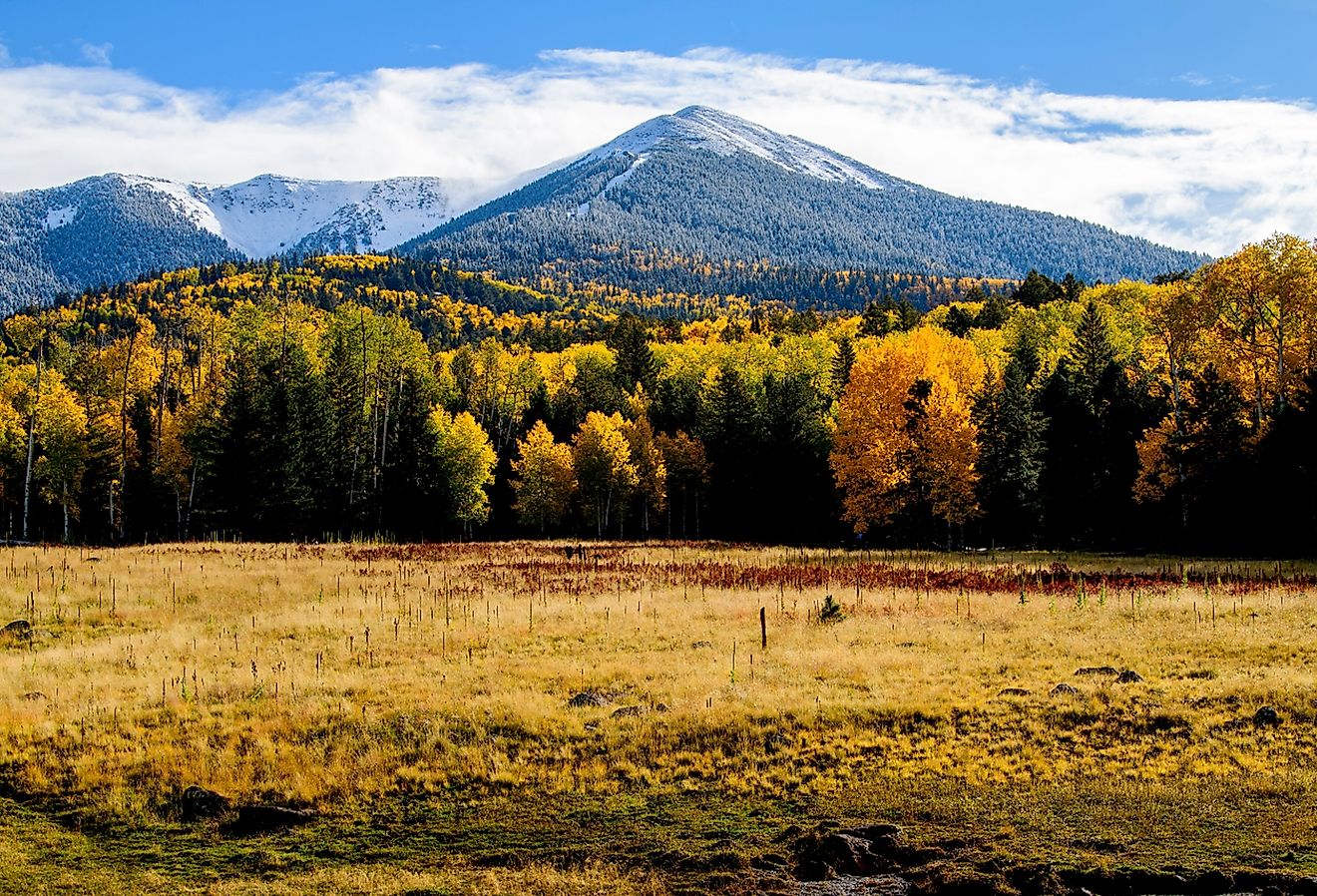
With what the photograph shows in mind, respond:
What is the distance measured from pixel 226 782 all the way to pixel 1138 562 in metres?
41.7

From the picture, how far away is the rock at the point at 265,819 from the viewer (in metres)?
14.8

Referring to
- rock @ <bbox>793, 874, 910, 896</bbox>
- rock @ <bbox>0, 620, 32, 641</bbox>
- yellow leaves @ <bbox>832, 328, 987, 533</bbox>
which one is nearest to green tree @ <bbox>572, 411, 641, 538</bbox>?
yellow leaves @ <bbox>832, 328, 987, 533</bbox>

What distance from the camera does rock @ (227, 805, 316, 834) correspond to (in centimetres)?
1477

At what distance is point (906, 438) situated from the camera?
54.8 m

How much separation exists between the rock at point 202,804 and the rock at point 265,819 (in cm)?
60

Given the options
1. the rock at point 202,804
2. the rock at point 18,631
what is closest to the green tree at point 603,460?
the rock at point 18,631

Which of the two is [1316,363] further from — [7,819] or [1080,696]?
[7,819]

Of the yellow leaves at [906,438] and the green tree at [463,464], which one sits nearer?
the yellow leaves at [906,438]

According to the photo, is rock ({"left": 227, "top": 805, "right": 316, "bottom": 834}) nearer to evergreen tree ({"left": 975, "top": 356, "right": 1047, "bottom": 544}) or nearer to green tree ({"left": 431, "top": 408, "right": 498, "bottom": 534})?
evergreen tree ({"left": 975, "top": 356, "right": 1047, "bottom": 544})

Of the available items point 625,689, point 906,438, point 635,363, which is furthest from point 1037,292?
point 625,689

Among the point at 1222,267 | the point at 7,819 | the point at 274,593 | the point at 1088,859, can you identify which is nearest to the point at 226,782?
the point at 7,819

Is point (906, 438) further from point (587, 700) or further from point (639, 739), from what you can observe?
point (639, 739)

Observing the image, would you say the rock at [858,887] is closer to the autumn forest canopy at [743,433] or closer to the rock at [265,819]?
the rock at [265,819]

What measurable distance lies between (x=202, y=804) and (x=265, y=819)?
141 cm
